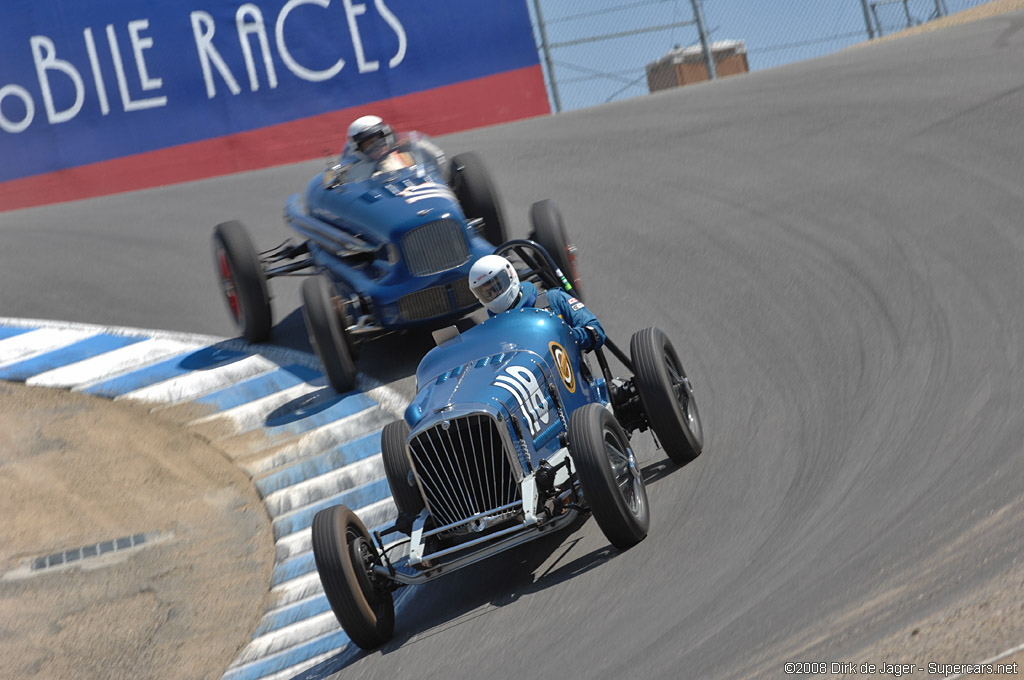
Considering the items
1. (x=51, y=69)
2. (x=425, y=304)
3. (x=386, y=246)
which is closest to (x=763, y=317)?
(x=425, y=304)

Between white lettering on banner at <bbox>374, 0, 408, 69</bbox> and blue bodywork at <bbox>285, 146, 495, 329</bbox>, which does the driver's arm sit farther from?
white lettering on banner at <bbox>374, 0, 408, 69</bbox>

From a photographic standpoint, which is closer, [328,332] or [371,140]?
[328,332]

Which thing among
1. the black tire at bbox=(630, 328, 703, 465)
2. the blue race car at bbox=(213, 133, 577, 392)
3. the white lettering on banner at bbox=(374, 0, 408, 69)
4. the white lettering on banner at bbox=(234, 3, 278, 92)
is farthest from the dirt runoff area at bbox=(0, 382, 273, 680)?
the white lettering on banner at bbox=(374, 0, 408, 69)

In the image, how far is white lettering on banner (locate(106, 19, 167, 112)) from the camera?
16141 millimetres

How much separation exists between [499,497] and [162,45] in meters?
12.1

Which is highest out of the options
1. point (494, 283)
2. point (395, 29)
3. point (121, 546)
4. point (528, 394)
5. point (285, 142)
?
point (395, 29)

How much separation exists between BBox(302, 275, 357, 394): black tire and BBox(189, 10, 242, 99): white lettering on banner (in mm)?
7893

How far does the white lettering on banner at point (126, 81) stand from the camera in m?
16.1

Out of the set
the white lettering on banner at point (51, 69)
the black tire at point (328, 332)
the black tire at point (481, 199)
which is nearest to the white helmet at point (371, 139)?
the black tire at point (481, 199)

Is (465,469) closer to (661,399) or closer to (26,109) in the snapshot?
(661,399)

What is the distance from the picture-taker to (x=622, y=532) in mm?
6016

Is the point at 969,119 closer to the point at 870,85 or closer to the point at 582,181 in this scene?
the point at 870,85

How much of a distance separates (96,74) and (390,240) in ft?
28.0

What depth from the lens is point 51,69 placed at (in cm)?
1606
